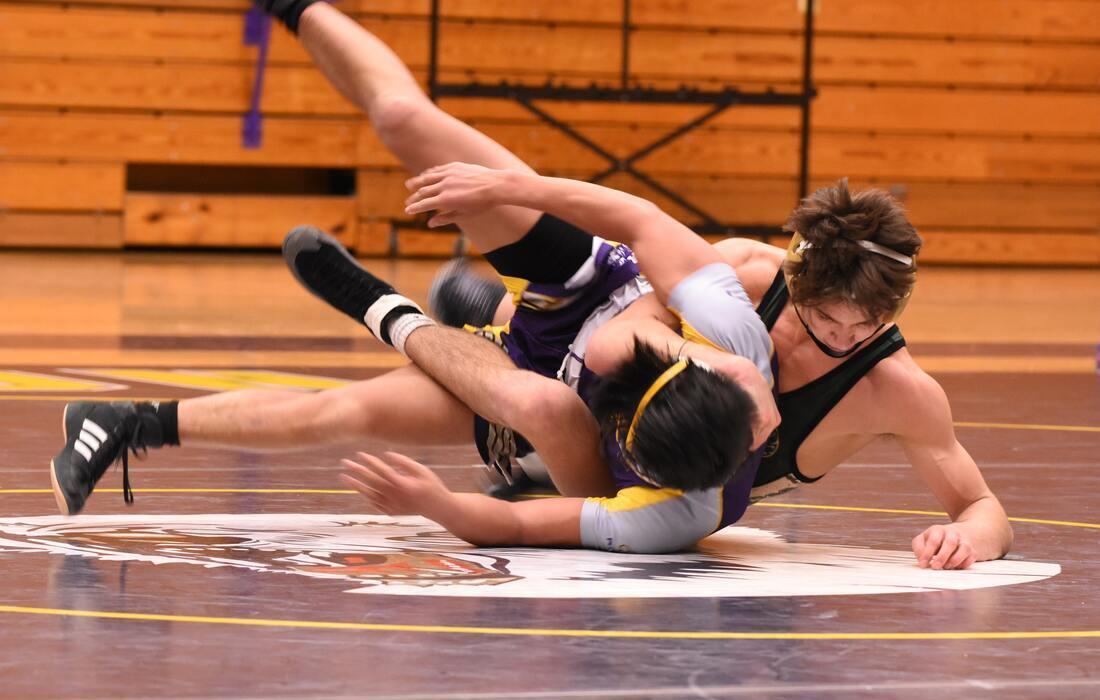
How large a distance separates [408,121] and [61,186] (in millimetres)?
9041

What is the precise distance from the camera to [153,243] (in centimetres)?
1181

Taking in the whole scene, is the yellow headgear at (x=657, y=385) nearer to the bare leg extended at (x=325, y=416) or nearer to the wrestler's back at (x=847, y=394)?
the wrestler's back at (x=847, y=394)

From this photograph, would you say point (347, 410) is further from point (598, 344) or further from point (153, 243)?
point (153, 243)

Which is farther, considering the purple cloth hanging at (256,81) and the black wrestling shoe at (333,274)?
the purple cloth hanging at (256,81)

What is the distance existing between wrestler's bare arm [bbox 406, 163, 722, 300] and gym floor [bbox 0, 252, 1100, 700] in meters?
0.46

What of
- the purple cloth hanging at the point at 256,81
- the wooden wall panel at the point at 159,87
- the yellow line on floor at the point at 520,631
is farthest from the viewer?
the wooden wall panel at the point at 159,87

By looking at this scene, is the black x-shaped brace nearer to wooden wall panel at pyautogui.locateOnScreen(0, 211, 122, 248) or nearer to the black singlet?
wooden wall panel at pyautogui.locateOnScreen(0, 211, 122, 248)

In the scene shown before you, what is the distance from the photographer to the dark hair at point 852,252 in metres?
2.55

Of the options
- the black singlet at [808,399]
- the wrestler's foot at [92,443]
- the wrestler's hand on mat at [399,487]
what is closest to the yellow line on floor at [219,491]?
the wrestler's foot at [92,443]

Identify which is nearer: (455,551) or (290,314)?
(455,551)

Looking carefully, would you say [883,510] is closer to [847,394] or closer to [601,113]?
[847,394]

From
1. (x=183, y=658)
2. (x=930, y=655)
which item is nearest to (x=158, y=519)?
(x=183, y=658)

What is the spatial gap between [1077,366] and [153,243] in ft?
23.7

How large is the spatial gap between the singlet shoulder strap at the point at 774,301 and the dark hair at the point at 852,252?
16 cm
